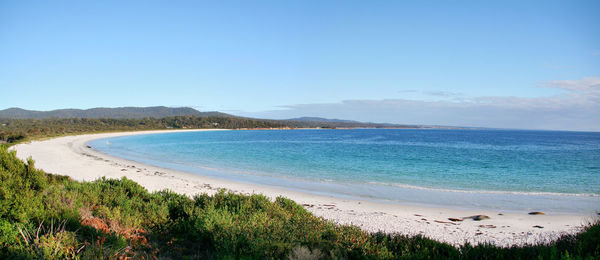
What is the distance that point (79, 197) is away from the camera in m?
7.00

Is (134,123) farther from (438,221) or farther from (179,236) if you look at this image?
(179,236)

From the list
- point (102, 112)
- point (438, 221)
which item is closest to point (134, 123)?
point (102, 112)

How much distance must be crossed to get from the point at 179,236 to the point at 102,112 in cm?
19282

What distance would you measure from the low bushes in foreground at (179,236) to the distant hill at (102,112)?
6740 inches

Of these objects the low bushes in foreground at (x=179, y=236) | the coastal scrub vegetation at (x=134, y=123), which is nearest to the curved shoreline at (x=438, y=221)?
the low bushes in foreground at (x=179, y=236)

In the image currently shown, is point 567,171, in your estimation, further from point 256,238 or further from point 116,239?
point 116,239

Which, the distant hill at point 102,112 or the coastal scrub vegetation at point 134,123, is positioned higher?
the distant hill at point 102,112

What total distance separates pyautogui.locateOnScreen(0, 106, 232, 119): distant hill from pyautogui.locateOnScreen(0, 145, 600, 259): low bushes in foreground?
562 feet

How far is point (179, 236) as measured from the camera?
5.91 m

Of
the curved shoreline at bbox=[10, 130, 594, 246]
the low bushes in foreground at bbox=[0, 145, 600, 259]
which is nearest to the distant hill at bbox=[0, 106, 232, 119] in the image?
the curved shoreline at bbox=[10, 130, 594, 246]

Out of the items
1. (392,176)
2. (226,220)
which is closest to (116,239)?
(226,220)

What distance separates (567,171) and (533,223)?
62.7ft

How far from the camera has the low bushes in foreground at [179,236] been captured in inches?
172

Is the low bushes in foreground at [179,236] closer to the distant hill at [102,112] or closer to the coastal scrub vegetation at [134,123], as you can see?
the coastal scrub vegetation at [134,123]
